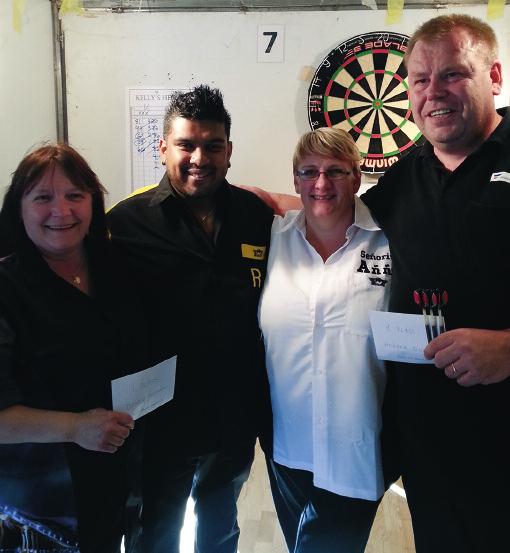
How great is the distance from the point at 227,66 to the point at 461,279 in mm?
2149

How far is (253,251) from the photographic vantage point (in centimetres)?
157

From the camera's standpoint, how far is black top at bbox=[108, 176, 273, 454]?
4.86 feet

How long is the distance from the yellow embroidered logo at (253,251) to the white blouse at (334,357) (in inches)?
7.1

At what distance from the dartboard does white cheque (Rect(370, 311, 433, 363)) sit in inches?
72.2

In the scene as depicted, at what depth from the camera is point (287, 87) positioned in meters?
2.75

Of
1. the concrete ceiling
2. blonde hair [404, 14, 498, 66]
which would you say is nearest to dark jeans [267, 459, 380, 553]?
blonde hair [404, 14, 498, 66]

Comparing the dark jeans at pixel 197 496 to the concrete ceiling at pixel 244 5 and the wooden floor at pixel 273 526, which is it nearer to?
the wooden floor at pixel 273 526

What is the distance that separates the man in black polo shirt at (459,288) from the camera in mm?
1155

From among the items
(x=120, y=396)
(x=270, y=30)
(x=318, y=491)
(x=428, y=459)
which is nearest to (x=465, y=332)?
(x=428, y=459)

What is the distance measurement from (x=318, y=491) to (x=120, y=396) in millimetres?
691

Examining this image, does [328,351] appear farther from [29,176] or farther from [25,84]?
[25,84]

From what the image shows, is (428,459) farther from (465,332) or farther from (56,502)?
(56,502)

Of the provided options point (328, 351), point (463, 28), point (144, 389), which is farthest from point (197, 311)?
point (463, 28)

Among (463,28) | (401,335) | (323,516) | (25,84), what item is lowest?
(323,516)
